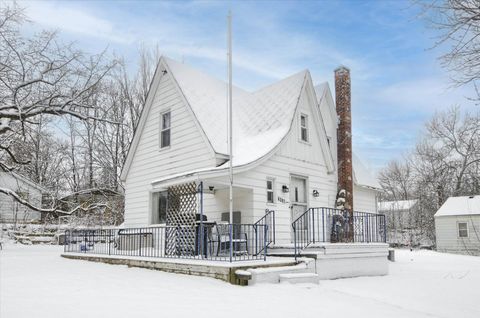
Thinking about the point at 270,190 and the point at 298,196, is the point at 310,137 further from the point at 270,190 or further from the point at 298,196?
the point at 270,190

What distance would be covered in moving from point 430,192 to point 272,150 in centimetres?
3300

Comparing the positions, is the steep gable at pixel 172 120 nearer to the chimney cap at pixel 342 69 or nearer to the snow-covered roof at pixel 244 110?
the snow-covered roof at pixel 244 110

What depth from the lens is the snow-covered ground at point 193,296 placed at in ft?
21.5

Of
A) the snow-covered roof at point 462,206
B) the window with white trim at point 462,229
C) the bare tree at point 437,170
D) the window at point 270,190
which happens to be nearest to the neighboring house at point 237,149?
the window at point 270,190

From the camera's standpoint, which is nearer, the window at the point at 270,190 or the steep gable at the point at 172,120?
the window at the point at 270,190

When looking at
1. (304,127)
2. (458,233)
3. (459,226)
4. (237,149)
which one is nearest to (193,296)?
(237,149)

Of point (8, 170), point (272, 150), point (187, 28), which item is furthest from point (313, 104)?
point (8, 170)

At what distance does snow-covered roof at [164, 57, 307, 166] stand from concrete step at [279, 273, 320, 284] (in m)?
4.31

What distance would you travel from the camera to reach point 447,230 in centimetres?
3206

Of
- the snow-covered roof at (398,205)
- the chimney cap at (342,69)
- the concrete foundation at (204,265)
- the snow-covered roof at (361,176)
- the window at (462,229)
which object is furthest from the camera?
the snow-covered roof at (398,205)

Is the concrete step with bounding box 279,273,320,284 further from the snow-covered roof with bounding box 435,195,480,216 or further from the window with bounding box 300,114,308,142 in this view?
the snow-covered roof with bounding box 435,195,480,216

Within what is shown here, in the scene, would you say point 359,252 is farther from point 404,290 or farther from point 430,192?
point 430,192

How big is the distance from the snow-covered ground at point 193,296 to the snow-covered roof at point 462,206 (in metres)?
21.4

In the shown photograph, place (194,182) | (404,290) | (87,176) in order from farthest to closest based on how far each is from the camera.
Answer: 1. (87,176)
2. (194,182)
3. (404,290)
